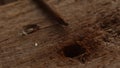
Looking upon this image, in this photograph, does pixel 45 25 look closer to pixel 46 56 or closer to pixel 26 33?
pixel 26 33

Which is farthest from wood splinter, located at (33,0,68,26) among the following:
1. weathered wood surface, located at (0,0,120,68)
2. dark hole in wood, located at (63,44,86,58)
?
dark hole in wood, located at (63,44,86,58)

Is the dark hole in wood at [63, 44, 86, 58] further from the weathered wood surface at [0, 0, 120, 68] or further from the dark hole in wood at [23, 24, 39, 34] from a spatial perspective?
the dark hole in wood at [23, 24, 39, 34]

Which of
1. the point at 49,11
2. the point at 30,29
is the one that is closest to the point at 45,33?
the point at 30,29

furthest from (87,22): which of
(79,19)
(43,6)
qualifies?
(43,6)

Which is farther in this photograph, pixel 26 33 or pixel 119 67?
A: pixel 26 33

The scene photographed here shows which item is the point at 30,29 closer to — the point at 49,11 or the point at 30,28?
the point at 30,28

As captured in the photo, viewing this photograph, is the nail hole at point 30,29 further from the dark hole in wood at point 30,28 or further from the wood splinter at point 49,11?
the wood splinter at point 49,11
